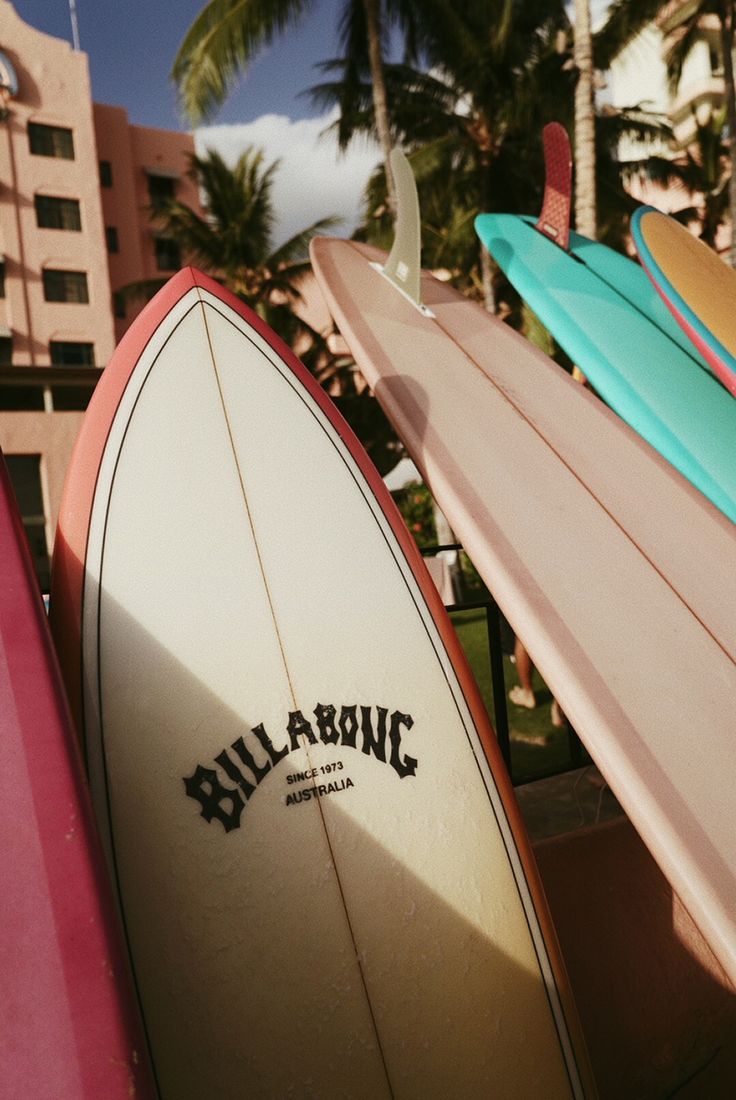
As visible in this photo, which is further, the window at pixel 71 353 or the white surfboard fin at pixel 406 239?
the window at pixel 71 353

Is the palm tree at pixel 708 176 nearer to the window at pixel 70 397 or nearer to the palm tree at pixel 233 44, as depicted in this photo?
the palm tree at pixel 233 44

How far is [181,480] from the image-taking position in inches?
62.2

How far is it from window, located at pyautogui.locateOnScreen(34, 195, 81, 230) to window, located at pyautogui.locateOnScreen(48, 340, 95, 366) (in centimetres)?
295

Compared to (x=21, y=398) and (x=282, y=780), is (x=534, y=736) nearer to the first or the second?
(x=282, y=780)

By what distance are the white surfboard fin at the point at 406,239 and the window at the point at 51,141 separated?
63.9 ft

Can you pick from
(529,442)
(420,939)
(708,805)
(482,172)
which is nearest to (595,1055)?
(420,939)

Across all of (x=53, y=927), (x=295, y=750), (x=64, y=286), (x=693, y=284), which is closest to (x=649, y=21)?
(x=693, y=284)

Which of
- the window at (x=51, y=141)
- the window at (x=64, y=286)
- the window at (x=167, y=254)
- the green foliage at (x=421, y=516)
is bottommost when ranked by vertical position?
the green foliage at (x=421, y=516)

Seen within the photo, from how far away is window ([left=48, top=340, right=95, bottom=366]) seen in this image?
17.8 metres

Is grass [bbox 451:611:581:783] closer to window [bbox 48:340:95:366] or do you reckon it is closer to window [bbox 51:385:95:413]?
window [bbox 51:385:95:413]

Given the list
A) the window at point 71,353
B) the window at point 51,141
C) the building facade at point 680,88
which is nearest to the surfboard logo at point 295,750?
the window at point 71,353

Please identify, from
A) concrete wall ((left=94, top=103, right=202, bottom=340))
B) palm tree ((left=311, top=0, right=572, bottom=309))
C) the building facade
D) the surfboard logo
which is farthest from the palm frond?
the building facade

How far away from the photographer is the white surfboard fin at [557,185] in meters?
3.00

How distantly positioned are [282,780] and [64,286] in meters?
19.6
